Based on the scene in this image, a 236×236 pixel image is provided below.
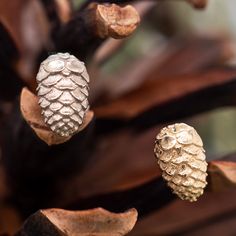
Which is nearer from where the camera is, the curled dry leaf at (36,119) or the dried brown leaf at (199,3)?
the curled dry leaf at (36,119)

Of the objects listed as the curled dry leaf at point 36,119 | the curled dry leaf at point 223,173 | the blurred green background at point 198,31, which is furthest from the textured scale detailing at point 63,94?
the blurred green background at point 198,31

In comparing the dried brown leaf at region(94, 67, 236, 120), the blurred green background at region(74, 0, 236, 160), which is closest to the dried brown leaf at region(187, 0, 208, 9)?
the dried brown leaf at region(94, 67, 236, 120)

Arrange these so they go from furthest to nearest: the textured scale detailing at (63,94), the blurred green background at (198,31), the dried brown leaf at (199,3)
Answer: the blurred green background at (198,31), the dried brown leaf at (199,3), the textured scale detailing at (63,94)

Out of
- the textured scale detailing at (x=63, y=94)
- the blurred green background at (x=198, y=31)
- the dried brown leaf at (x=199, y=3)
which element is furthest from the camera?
the blurred green background at (x=198, y=31)

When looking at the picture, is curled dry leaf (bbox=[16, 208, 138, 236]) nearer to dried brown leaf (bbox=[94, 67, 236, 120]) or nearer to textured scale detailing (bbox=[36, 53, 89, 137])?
textured scale detailing (bbox=[36, 53, 89, 137])

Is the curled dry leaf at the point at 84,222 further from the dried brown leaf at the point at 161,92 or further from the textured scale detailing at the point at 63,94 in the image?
the dried brown leaf at the point at 161,92

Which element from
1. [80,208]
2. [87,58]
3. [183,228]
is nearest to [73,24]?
[87,58]

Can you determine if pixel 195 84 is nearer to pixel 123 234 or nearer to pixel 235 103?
pixel 235 103

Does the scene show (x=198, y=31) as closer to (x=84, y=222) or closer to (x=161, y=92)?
(x=161, y=92)
